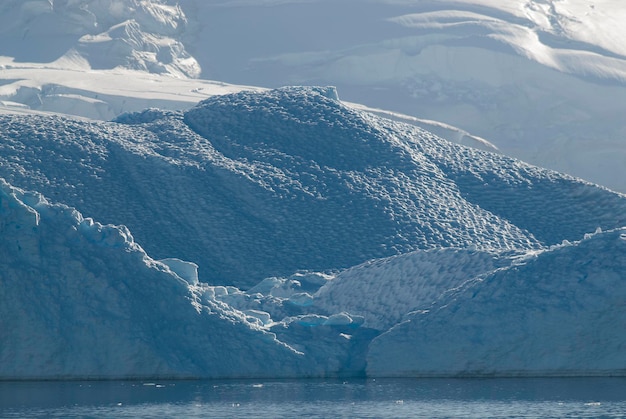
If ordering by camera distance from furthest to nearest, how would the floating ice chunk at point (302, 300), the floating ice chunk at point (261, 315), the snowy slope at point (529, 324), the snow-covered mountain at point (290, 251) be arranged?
the floating ice chunk at point (302, 300), the floating ice chunk at point (261, 315), the snow-covered mountain at point (290, 251), the snowy slope at point (529, 324)

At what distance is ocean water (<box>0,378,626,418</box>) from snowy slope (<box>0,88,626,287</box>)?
321 inches

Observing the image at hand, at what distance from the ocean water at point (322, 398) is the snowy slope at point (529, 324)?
317 mm

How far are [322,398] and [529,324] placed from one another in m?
4.58

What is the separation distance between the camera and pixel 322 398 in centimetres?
2439

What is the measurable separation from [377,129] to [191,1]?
134ft

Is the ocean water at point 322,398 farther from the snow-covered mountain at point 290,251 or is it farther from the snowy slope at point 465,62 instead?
the snowy slope at point 465,62

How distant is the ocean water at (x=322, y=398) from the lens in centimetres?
2203

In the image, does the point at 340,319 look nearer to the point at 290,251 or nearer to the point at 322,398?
the point at 322,398

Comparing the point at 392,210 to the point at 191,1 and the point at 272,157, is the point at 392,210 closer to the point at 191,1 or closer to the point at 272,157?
the point at 272,157

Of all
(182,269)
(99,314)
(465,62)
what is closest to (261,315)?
(182,269)

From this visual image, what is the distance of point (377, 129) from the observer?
4031 centimetres

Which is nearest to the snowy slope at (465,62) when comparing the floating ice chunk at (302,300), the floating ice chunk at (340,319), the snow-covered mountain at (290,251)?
the snow-covered mountain at (290,251)

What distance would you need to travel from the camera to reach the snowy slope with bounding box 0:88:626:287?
35312mm


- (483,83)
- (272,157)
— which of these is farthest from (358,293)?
(483,83)
